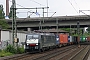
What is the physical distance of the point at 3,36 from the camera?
38344 millimetres

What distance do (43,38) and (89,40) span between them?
289 feet

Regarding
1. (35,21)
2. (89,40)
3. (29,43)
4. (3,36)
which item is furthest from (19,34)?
(89,40)

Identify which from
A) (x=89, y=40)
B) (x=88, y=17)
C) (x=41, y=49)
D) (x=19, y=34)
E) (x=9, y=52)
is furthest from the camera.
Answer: (x=89, y=40)

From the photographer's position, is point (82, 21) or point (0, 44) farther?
point (82, 21)

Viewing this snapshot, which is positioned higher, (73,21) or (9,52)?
(73,21)

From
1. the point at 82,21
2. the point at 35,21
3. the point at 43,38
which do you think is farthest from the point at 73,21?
the point at 43,38

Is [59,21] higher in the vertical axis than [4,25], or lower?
higher

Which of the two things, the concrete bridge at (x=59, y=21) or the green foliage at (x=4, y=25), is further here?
the green foliage at (x=4, y=25)

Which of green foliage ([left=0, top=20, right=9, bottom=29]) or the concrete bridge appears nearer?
the concrete bridge

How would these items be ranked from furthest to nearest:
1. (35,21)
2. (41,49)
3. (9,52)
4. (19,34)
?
(35,21), (19,34), (41,49), (9,52)

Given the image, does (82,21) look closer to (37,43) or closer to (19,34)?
(19,34)

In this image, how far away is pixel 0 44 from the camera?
3634cm

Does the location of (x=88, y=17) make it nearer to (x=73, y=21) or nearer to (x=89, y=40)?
(x=73, y=21)

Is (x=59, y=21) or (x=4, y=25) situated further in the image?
(x=4, y=25)
